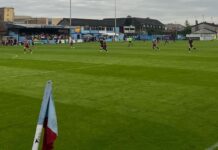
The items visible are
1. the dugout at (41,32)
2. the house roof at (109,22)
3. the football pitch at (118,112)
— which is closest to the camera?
the football pitch at (118,112)

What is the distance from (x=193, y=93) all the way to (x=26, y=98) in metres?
6.08

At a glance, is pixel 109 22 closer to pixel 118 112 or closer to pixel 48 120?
pixel 118 112

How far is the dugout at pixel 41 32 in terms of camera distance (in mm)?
94200

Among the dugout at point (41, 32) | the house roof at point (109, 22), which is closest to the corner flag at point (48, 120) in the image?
the dugout at point (41, 32)

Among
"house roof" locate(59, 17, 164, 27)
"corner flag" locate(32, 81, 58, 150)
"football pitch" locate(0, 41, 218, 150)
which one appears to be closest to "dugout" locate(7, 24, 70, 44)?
"house roof" locate(59, 17, 164, 27)

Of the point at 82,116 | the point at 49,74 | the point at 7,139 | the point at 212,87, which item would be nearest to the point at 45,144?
the point at 7,139

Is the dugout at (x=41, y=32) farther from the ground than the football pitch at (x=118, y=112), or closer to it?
farther from the ground

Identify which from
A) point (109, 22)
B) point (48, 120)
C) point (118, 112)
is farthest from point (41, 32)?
point (48, 120)

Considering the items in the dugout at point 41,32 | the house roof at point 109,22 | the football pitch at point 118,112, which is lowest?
the football pitch at point 118,112

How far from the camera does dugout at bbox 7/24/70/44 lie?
309 ft

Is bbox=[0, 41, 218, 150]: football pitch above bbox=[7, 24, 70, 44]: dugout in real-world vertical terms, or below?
below

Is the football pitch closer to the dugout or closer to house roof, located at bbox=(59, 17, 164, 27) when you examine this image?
Answer: the dugout

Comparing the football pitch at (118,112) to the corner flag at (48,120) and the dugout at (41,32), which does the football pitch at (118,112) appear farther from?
the dugout at (41,32)

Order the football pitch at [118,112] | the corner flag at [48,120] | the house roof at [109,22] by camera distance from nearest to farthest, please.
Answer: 1. the corner flag at [48,120]
2. the football pitch at [118,112]
3. the house roof at [109,22]
